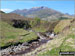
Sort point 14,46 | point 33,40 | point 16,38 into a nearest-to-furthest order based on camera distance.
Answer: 1. point 14,46
2. point 16,38
3. point 33,40

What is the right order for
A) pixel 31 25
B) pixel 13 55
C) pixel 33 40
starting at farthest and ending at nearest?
pixel 31 25 < pixel 33 40 < pixel 13 55

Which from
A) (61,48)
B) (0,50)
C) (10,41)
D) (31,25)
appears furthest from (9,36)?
(31,25)

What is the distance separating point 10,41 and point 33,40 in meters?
13.4

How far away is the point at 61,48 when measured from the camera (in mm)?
37375

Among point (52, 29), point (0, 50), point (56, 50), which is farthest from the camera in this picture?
point (52, 29)

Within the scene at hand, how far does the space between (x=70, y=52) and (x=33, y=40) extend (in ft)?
135

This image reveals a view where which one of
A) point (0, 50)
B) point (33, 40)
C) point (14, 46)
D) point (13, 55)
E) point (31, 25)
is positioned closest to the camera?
point (13, 55)

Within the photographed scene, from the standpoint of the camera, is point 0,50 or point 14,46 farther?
point 14,46

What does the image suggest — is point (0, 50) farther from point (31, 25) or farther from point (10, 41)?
Answer: point (31, 25)

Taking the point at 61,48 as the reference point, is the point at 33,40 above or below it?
below

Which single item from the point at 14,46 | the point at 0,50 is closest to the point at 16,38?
the point at 14,46

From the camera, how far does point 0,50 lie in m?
55.4

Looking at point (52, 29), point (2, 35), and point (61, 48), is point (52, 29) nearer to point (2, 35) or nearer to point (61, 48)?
point (2, 35)

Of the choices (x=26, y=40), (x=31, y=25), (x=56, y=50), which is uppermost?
(x=56, y=50)
